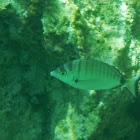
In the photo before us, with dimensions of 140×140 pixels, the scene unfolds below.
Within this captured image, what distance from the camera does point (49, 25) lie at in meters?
3.44

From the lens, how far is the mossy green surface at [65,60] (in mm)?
3395

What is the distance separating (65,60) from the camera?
3.54 m

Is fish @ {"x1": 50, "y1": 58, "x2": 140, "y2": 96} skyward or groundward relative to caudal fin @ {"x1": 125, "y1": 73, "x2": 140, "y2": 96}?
skyward

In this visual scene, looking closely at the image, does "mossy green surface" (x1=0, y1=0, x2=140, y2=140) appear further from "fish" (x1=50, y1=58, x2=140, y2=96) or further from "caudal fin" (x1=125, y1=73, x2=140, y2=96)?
"fish" (x1=50, y1=58, x2=140, y2=96)

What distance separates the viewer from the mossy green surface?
339 centimetres

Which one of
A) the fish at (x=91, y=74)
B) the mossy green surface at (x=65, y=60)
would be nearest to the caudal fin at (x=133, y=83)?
the fish at (x=91, y=74)

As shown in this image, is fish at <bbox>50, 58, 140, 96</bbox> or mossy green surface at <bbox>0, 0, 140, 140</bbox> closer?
fish at <bbox>50, 58, 140, 96</bbox>

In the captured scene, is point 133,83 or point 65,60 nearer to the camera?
point 133,83

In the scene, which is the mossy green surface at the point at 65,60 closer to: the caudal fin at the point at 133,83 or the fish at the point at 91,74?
the caudal fin at the point at 133,83

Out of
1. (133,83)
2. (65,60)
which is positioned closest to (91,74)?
(133,83)

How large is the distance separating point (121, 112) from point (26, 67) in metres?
2.31

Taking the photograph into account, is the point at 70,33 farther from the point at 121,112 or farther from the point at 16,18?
the point at 121,112

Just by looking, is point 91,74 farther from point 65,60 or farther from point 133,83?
point 65,60

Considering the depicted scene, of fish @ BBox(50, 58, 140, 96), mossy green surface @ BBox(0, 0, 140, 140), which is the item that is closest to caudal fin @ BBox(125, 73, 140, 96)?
fish @ BBox(50, 58, 140, 96)
